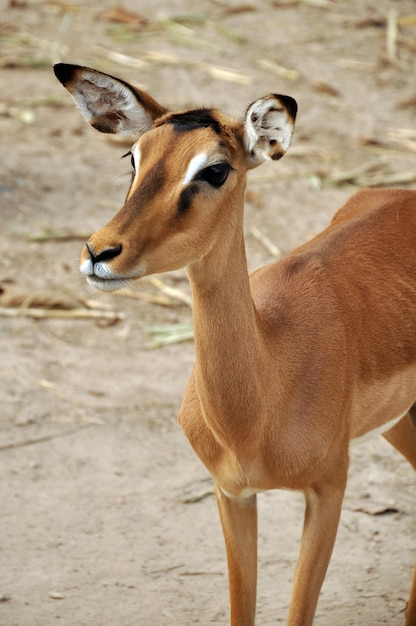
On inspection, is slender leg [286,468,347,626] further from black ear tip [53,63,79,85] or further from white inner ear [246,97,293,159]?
black ear tip [53,63,79,85]

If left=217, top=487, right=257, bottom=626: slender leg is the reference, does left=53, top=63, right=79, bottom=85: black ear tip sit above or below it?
above

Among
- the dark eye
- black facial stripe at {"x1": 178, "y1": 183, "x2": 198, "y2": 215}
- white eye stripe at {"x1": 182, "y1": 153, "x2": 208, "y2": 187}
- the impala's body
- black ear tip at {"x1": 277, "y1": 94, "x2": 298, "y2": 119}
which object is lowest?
the impala's body

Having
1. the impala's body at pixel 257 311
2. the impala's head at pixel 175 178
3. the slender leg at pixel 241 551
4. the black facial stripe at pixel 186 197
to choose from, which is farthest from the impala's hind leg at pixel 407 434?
the black facial stripe at pixel 186 197

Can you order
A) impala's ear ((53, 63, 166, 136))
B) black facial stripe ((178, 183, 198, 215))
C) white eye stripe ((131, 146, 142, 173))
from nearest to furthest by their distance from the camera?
black facial stripe ((178, 183, 198, 215)) → white eye stripe ((131, 146, 142, 173)) → impala's ear ((53, 63, 166, 136))

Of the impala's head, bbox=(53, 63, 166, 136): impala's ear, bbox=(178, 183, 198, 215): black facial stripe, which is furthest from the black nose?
bbox=(53, 63, 166, 136): impala's ear

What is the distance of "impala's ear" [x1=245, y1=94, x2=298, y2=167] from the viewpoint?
12.1 ft

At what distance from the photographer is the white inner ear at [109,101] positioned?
3957 mm

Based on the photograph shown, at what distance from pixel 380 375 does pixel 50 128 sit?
6075 mm

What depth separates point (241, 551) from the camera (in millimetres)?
4355

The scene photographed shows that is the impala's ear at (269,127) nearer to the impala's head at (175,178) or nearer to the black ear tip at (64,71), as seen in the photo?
the impala's head at (175,178)

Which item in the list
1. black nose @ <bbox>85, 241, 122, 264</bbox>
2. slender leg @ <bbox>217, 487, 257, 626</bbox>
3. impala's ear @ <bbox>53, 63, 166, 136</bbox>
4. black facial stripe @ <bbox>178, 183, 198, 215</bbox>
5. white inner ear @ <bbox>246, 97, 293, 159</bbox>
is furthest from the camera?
slender leg @ <bbox>217, 487, 257, 626</bbox>

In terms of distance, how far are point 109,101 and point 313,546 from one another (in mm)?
1835

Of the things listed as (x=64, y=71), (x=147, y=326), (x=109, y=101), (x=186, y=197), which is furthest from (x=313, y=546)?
(x=147, y=326)

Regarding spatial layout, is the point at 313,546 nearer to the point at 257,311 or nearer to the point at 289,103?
the point at 257,311
